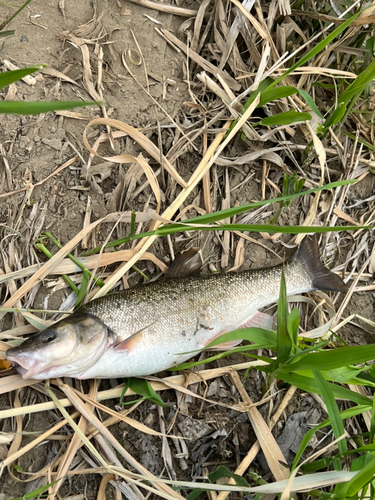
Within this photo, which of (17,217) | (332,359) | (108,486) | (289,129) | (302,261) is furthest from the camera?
(289,129)

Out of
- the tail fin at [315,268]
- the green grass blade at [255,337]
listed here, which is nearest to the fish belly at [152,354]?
the green grass blade at [255,337]

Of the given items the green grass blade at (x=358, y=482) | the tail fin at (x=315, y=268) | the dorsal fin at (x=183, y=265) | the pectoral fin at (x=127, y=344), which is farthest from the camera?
the tail fin at (x=315, y=268)

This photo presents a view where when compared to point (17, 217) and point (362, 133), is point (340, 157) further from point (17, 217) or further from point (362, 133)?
point (17, 217)

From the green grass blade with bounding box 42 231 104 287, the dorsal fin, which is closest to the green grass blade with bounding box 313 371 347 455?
the dorsal fin

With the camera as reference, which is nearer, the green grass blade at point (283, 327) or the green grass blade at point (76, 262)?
the green grass blade at point (283, 327)

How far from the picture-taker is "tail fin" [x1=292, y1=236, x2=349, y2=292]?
9.76 ft

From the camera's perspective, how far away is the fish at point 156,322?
237 cm

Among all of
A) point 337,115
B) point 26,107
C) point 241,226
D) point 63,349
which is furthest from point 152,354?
point 337,115

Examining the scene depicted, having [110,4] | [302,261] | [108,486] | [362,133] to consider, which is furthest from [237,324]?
[110,4]

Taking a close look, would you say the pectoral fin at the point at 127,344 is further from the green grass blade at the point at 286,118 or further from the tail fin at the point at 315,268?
the green grass blade at the point at 286,118

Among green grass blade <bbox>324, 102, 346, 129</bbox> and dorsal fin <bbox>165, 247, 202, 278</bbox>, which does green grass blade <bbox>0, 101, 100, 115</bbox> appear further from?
green grass blade <bbox>324, 102, 346, 129</bbox>

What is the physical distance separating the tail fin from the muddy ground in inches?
12.1

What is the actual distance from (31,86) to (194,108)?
1324 mm

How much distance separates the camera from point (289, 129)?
3.23 meters
